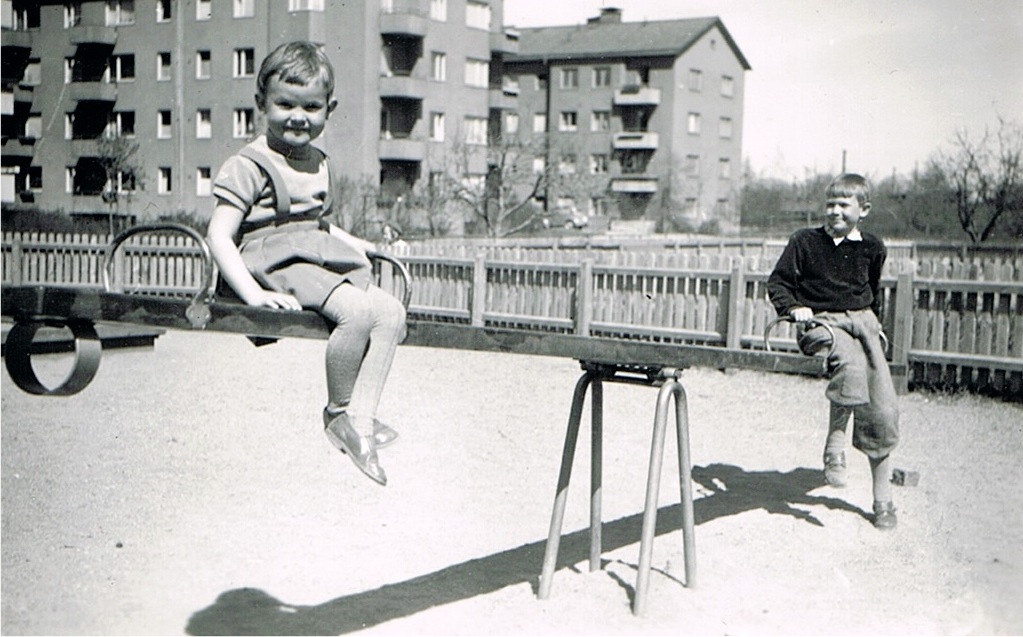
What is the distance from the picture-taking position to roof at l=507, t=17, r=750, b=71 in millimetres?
58844

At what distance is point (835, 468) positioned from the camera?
625 cm

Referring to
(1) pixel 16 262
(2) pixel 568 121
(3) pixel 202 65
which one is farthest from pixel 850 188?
(2) pixel 568 121

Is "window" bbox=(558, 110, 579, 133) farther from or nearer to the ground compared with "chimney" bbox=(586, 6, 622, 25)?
nearer to the ground

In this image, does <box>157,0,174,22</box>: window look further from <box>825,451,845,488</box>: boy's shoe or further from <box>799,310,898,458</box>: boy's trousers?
<box>799,310,898,458</box>: boy's trousers

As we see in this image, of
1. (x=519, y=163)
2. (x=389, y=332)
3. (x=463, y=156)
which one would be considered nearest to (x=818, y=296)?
(x=389, y=332)

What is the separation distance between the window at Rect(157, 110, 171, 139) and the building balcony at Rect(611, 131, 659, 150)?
27345 millimetres

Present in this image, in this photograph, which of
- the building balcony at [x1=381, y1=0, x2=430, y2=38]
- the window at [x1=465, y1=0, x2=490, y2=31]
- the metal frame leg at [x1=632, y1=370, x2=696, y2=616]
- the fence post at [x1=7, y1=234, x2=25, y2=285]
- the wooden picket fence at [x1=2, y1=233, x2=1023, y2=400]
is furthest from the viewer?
the window at [x1=465, y1=0, x2=490, y2=31]

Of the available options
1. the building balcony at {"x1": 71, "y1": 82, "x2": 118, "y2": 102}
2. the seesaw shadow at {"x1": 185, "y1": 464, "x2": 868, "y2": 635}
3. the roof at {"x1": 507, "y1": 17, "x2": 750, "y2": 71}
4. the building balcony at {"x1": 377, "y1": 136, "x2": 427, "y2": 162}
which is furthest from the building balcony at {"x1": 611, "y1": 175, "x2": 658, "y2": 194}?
the seesaw shadow at {"x1": 185, "y1": 464, "x2": 868, "y2": 635}

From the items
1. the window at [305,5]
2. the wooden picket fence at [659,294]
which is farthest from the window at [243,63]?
the wooden picket fence at [659,294]

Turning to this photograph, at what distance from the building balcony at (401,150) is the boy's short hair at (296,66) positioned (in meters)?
37.6

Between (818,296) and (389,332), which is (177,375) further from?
(389,332)

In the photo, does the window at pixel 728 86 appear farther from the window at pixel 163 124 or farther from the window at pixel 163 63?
the window at pixel 163 63

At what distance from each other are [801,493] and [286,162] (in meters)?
4.22

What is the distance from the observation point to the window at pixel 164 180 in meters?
38.2
